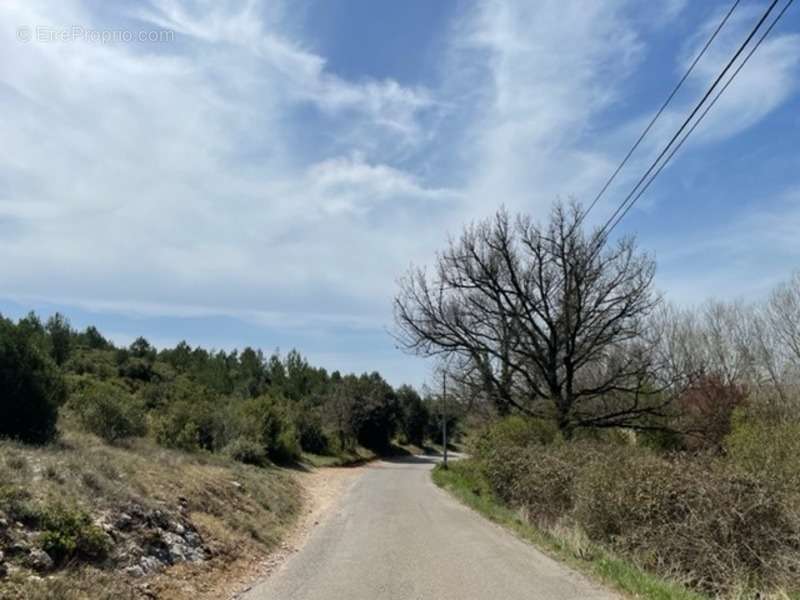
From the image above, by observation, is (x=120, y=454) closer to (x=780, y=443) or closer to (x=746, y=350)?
(x=780, y=443)

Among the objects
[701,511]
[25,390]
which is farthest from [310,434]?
[701,511]

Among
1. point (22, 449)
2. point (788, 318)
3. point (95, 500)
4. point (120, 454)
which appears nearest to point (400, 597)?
point (95, 500)

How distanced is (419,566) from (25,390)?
9.36 metres

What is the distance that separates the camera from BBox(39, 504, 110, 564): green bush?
23.4 ft

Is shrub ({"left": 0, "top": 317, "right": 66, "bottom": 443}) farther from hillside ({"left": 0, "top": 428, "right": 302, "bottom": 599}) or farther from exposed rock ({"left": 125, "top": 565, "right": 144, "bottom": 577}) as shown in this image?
exposed rock ({"left": 125, "top": 565, "right": 144, "bottom": 577})

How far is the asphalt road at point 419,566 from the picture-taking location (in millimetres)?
8227

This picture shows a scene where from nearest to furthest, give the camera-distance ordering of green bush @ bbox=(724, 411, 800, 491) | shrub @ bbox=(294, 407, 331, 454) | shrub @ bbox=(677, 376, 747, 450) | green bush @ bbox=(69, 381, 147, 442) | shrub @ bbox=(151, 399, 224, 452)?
green bush @ bbox=(724, 411, 800, 491), green bush @ bbox=(69, 381, 147, 442), shrub @ bbox=(151, 399, 224, 452), shrub @ bbox=(677, 376, 747, 450), shrub @ bbox=(294, 407, 331, 454)

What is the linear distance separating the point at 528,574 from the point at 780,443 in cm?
635

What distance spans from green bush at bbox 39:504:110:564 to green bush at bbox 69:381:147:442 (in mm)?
9923

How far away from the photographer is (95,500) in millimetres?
9055

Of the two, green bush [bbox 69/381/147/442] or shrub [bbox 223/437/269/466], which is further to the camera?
shrub [bbox 223/437/269/466]

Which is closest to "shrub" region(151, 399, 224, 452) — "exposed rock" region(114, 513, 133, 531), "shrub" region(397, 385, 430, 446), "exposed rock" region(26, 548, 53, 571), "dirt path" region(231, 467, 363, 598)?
"dirt path" region(231, 467, 363, 598)

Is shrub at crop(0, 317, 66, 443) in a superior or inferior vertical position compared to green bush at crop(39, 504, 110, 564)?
superior

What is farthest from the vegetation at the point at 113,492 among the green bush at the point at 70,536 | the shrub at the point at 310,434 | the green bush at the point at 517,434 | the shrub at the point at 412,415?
the shrub at the point at 412,415
